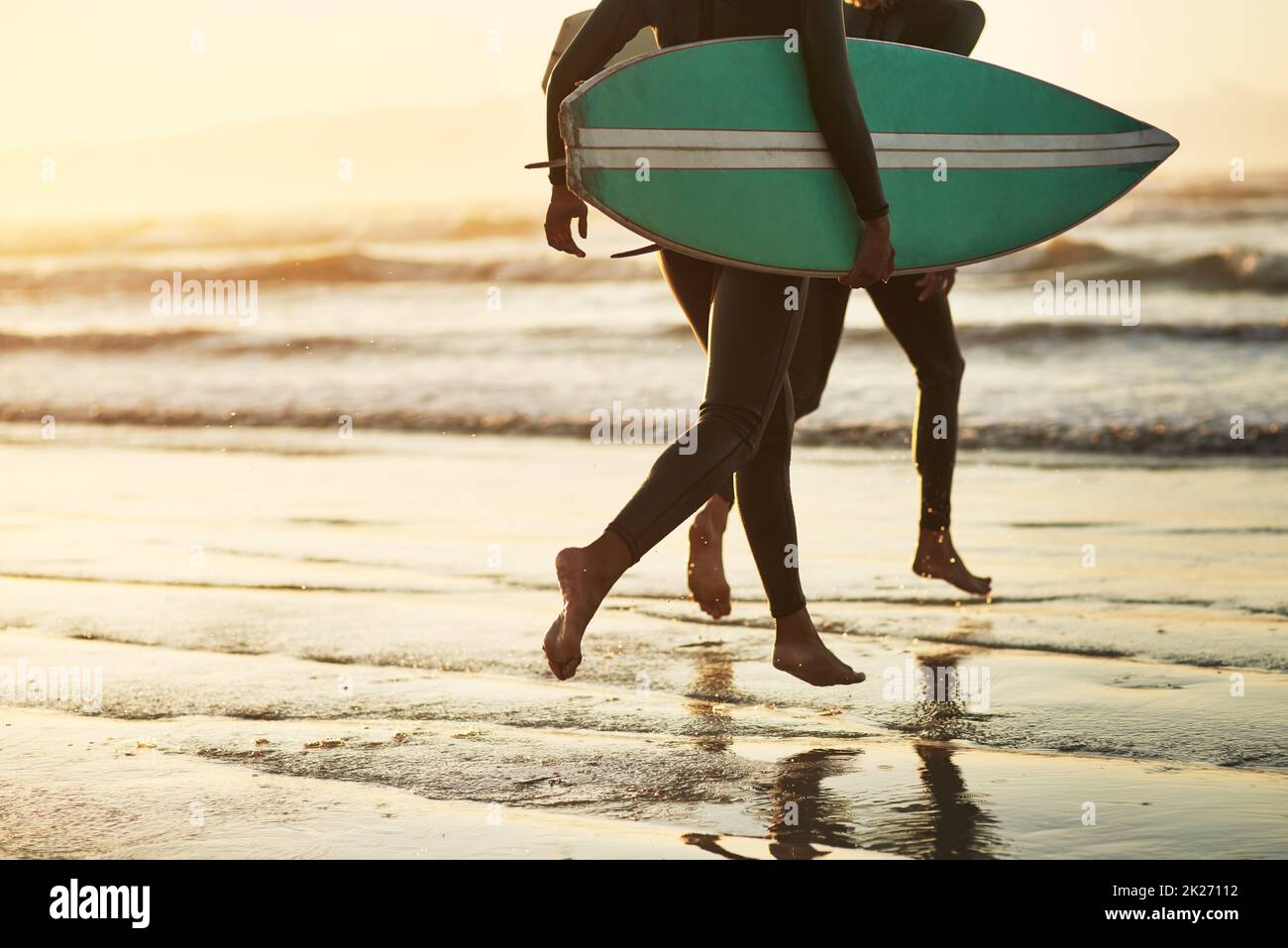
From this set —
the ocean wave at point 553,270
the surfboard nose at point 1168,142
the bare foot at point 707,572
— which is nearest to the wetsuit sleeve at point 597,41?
the bare foot at point 707,572

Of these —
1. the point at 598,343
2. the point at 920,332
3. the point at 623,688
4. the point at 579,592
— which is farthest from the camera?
the point at 598,343

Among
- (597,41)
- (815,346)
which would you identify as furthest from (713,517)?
(597,41)

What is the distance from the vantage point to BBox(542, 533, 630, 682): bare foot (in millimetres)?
2748

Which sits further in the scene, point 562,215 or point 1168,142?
point 1168,142

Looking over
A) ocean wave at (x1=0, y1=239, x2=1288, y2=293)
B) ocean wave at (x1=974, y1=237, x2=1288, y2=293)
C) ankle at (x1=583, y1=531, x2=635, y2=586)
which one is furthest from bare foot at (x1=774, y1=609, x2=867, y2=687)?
ocean wave at (x1=0, y1=239, x2=1288, y2=293)

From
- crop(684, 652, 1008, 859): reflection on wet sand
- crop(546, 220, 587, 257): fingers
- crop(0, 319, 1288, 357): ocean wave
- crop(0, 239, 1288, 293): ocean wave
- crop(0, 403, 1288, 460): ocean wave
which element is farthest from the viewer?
crop(0, 239, 1288, 293): ocean wave

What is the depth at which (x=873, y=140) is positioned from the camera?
11.0 ft

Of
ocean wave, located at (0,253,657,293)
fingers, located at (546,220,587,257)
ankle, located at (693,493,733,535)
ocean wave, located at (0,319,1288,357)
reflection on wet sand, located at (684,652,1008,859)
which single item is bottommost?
reflection on wet sand, located at (684,652,1008,859)

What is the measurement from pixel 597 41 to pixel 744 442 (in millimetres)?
833

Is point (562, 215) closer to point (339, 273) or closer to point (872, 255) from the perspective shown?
point (872, 255)

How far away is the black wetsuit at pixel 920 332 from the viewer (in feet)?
12.8

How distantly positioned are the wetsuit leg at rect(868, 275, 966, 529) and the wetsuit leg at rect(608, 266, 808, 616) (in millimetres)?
1096

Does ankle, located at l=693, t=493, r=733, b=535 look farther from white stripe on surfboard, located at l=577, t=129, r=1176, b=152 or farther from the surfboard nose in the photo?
the surfboard nose
